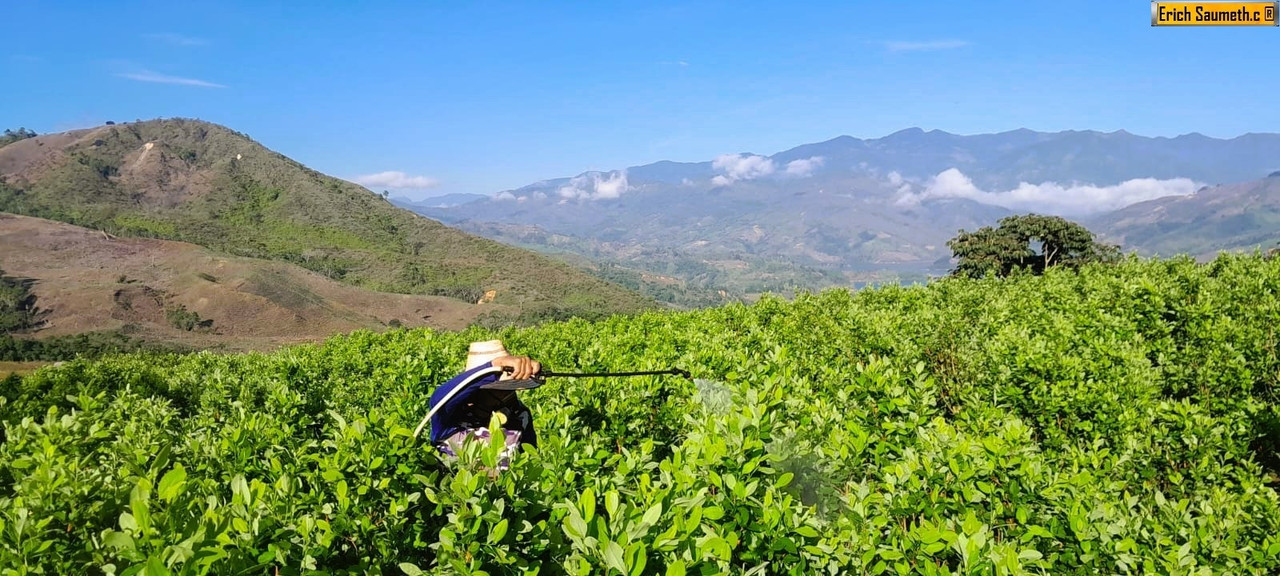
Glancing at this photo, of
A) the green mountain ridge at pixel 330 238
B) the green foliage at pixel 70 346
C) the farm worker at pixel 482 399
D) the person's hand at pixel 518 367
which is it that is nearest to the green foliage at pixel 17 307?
the green foliage at pixel 70 346

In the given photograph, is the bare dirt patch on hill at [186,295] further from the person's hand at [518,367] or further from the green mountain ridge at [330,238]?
the person's hand at [518,367]

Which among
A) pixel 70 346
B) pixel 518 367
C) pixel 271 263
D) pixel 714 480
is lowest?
pixel 70 346

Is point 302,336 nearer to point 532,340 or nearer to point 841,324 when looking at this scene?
point 532,340

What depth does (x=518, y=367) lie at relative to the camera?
4758 millimetres

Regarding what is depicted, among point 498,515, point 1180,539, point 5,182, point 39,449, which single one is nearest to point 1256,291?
point 1180,539

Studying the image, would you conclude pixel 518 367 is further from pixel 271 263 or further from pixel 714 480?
pixel 271 263

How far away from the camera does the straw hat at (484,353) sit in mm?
5059

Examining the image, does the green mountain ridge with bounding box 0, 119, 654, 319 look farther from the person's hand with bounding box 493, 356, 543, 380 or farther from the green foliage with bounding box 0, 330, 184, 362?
the person's hand with bounding box 493, 356, 543, 380

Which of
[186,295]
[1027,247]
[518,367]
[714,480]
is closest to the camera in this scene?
[714,480]

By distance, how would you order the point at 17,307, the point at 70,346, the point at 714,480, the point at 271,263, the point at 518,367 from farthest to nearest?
1. the point at 271,263
2. the point at 17,307
3. the point at 70,346
4. the point at 518,367
5. the point at 714,480

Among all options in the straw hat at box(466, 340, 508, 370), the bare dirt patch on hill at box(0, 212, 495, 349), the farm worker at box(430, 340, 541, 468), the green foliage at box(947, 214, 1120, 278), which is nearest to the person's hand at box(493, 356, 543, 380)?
the farm worker at box(430, 340, 541, 468)

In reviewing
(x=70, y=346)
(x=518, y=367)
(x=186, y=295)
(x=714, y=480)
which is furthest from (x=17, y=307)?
(x=714, y=480)

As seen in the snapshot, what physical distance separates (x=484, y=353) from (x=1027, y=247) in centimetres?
5741

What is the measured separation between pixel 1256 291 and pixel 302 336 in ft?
399
